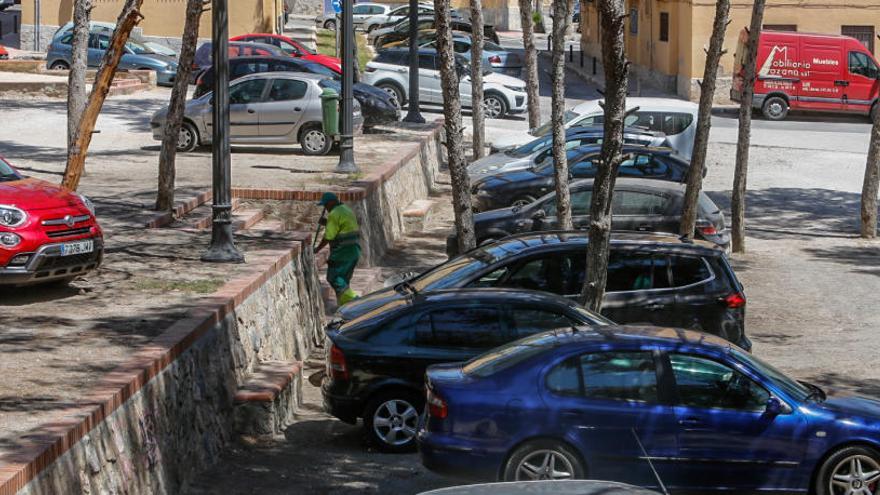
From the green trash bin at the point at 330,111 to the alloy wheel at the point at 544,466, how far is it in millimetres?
13858

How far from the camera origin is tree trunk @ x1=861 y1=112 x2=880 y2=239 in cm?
2211

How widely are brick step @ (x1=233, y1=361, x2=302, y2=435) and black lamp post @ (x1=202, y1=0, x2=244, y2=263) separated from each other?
1.92 meters

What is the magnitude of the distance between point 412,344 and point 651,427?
264 cm

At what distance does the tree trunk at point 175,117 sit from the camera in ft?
56.7

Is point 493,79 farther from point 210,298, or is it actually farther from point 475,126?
point 210,298

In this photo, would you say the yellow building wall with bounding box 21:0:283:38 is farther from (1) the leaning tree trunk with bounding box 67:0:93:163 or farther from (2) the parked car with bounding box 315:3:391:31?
(1) the leaning tree trunk with bounding box 67:0:93:163

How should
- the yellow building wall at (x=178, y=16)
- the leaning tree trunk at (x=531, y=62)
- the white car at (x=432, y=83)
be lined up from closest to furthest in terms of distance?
the leaning tree trunk at (x=531, y=62) < the white car at (x=432, y=83) < the yellow building wall at (x=178, y=16)

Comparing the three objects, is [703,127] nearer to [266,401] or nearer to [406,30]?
[266,401]

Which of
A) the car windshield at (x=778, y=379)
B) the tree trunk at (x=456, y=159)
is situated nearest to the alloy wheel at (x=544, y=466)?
the car windshield at (x=778, y=379)

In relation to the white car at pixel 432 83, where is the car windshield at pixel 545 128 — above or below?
below

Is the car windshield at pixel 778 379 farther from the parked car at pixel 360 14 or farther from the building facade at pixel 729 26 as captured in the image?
the parked car at pixel 360 14

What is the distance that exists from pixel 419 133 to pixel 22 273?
16486 mm

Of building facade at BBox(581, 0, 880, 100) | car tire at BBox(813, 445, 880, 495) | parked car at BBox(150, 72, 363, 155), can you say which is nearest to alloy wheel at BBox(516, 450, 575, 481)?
car tire at BBox(813, 445, 880, 495)

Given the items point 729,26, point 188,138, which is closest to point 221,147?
point 188,138
